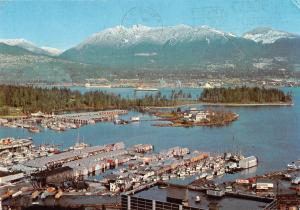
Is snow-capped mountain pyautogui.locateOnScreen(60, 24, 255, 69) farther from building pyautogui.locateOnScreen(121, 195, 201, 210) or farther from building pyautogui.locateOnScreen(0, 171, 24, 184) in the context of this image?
building pyautogui.locateOnScreen(121, 195, 201, 210)

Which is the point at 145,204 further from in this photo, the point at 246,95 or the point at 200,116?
the point at 246,95

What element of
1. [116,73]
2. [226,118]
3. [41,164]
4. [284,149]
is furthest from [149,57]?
[41,164]

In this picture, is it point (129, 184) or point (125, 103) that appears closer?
point (129, 184)

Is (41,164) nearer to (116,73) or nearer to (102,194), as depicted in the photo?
(102,194)

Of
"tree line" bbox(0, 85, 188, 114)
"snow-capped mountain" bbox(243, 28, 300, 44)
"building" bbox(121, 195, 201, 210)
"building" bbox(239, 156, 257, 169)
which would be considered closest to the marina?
"building" bbox(239, 156, 257, 169)

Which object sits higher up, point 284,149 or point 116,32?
point 116,32

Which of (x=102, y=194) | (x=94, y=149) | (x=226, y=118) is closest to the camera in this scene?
(x=102, y=194)
